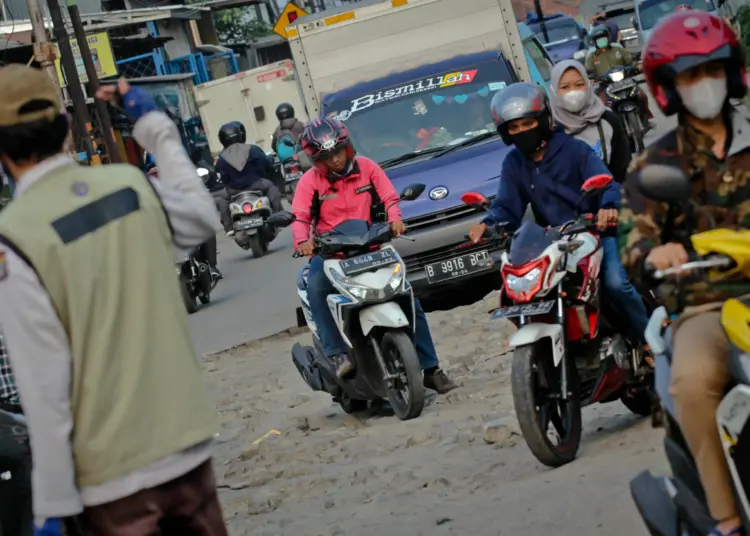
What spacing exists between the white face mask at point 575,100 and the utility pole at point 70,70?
17.4 m

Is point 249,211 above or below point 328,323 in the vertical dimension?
above

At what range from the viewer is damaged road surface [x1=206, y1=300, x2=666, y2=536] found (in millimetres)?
6156

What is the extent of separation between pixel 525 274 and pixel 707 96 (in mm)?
2607

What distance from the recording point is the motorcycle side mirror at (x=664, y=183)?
383 centimetres

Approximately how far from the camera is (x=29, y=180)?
3.67 m

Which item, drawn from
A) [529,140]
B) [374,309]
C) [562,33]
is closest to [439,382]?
[374,309]

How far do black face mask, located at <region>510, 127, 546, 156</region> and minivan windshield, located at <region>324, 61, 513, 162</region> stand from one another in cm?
595

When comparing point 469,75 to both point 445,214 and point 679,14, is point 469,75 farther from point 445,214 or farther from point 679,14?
point 679,14

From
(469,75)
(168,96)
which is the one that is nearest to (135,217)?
(469,75)

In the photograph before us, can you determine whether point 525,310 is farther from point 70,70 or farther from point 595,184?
point 70,70

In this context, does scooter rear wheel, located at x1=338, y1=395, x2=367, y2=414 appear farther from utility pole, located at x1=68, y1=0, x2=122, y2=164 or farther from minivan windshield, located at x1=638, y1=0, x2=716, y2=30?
minivan windshield, located at x1=638, y1=0, x2=716, y2=30

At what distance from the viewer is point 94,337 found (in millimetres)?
3580

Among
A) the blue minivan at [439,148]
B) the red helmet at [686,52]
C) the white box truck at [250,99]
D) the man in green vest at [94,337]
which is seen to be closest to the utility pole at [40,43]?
the blue minivan at [439,148]

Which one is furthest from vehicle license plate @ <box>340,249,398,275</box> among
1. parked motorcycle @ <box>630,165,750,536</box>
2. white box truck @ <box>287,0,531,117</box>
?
white box truck @ <box>287,0,531,117</box>
